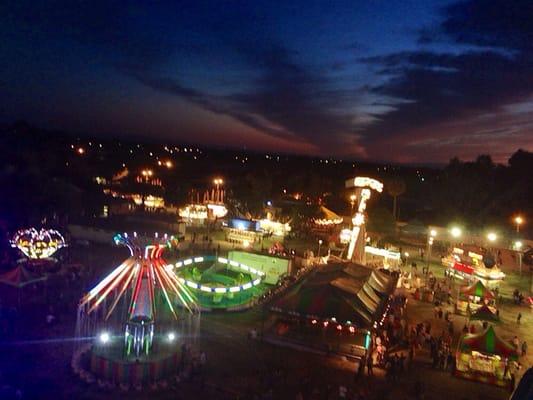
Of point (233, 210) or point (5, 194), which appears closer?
point (5, 194)

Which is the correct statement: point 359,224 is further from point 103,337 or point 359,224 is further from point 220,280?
point 103,337

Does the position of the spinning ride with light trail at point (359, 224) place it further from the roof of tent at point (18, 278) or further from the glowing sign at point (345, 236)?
the roof of tent at point (18, 278)

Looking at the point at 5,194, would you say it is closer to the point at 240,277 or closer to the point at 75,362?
the point at 240,277

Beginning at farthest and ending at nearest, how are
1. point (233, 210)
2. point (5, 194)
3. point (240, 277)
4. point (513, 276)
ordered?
point (233, 210), point (513, 276), point (5, 194), point (240, 277)

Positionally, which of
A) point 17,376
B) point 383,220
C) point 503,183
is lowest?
point 17,376

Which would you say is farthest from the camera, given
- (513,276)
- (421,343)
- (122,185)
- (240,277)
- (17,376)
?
(122,185)

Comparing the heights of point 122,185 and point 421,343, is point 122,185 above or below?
above

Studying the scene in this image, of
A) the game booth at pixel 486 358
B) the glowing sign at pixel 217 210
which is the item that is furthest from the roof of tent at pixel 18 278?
A: the glowing sign at pixel 217 210

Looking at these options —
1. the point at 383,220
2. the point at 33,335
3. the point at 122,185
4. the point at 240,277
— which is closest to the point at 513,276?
the point at 383,220
